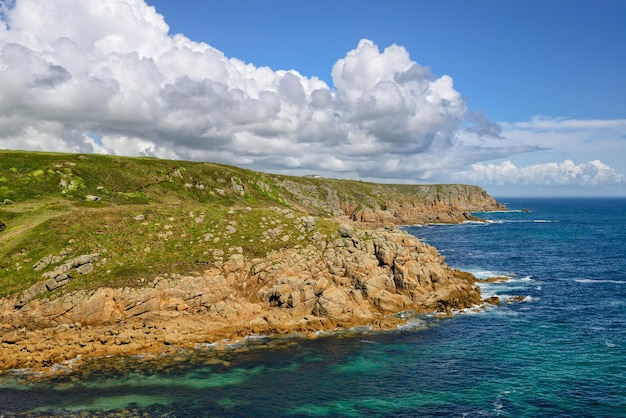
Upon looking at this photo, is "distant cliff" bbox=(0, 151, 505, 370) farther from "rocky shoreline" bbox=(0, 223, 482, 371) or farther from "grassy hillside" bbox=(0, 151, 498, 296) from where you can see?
"grassy hillside" bbox=(0, 151, 498, 296)

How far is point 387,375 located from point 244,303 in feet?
83.4

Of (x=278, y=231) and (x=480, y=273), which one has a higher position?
(x=278, y=231)

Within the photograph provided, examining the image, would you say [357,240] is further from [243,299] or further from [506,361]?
[506,361]

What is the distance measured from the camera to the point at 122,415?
39656mm

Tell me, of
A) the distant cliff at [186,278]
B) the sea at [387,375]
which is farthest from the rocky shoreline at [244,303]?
the sea at [387,375]

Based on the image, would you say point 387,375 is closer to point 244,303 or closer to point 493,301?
point 244,303

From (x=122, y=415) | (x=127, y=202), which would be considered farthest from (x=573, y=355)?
(x=127, y=202)

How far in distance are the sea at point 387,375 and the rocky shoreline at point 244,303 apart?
2.92m

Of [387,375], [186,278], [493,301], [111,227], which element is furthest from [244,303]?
[493,301]

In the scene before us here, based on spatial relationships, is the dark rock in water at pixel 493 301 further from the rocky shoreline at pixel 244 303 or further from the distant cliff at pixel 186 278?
the distant cliff at pixel 186 278

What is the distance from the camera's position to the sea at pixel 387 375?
4091 cm

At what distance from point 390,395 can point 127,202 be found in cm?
8284

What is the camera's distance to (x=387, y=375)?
158 feet

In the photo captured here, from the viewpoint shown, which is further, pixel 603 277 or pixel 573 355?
pixel 603 277
